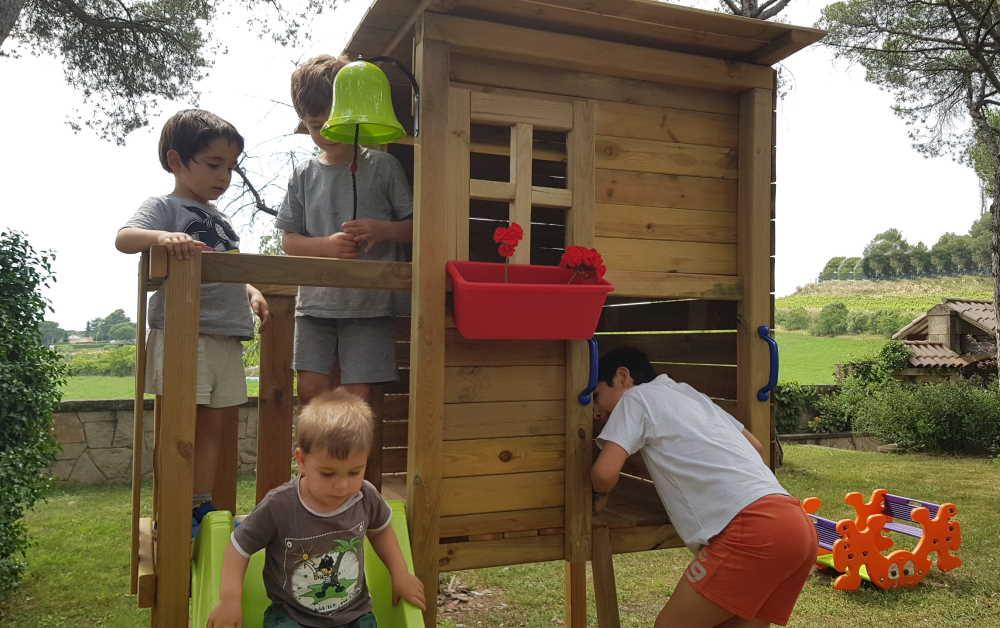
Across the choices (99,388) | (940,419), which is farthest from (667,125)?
(940,419)

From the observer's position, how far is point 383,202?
332 cm

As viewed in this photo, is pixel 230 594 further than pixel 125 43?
No

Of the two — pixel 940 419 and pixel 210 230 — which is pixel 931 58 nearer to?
pixel 940 419

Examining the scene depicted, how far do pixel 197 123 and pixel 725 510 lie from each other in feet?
8.30

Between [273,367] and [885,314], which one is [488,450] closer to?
[273,367]

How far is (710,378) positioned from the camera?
149 inches

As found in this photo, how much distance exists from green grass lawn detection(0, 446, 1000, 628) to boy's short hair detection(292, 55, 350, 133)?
337cm

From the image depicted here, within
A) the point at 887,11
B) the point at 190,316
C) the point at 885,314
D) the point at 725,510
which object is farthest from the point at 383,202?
the point at 885,314

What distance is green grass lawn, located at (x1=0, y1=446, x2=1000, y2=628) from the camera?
5117 mm

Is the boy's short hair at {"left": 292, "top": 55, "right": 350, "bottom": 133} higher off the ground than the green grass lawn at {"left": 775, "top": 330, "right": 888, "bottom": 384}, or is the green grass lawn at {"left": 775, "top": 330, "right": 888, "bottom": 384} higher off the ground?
the boy's short hair at {"left": 292, "top": 55, "right": 350, "bottom": 133}

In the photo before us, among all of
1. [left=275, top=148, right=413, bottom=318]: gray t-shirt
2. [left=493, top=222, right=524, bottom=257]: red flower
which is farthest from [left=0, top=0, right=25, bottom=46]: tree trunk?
[left=493, top=222, right=524, bottom=257]: red flower

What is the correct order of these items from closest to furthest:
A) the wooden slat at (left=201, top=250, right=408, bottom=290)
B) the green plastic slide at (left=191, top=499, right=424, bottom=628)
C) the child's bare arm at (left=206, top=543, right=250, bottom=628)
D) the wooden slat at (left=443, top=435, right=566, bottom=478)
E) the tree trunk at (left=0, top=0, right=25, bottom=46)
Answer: the child's bare arm at (left=206, top=543, right=250, bottom=628) → the green plastic slide at (left=191, top=499, right=424, bottom=628) → the wooden slat at (left=201, top=250, right=408, bottom=290) → the wooden slat at (left=443, top=435, right=566, bottom=478) → the tree trunk at (left=0, top=0, right=25, bottom=46)

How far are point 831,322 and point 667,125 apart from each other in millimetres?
30139

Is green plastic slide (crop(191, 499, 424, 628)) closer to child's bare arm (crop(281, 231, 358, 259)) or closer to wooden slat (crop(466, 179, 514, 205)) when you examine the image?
child's bare arm (crop(281, 231, 358, 259))
